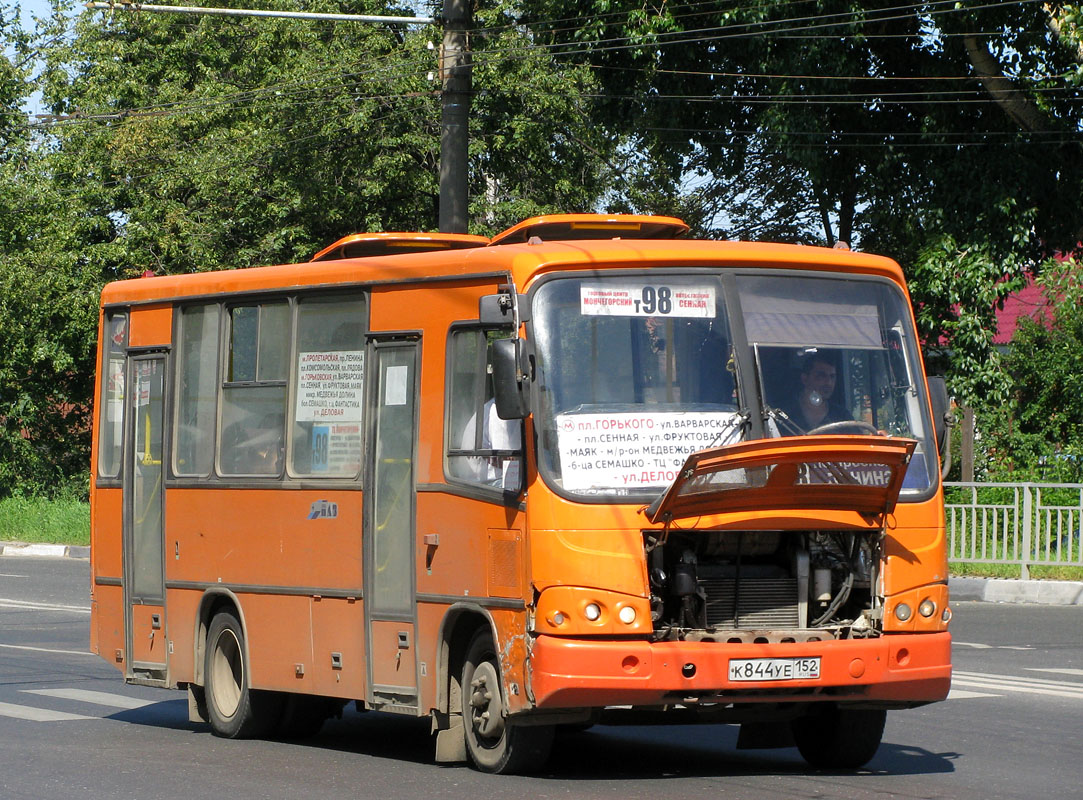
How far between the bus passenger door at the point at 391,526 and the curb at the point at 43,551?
24.6 m

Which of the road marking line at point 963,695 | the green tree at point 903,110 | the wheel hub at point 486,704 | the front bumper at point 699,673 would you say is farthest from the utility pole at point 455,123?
the front bumper at point 699,673

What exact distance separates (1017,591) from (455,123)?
8.74 meters

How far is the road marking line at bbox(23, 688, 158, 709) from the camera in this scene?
12375mm

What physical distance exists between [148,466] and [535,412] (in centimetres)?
426

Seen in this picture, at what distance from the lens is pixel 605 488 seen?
26.5 ft

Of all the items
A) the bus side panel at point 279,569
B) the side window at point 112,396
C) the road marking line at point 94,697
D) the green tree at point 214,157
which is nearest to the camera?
the bus side panel at point 279,569

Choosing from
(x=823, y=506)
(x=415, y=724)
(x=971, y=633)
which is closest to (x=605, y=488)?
(x=823, y=506)

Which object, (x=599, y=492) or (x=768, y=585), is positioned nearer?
(x=599, y=492)

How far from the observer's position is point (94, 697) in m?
12.6

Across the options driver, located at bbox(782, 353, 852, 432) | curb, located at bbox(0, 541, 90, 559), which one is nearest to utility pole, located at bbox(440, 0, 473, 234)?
driver, located at bbox(782, 353, 852, 432)

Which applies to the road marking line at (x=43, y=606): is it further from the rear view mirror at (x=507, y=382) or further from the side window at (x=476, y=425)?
the rear view mirror at (x=507, y=382)

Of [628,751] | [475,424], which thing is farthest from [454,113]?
[475,424]

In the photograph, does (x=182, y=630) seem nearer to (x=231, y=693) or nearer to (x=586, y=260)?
(x=231, y=693)

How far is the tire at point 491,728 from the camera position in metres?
8.42
